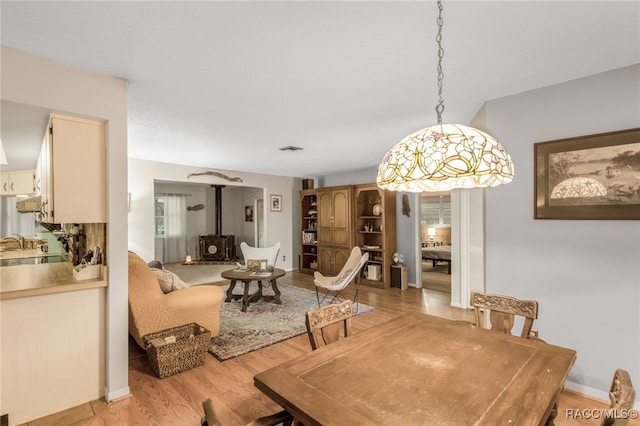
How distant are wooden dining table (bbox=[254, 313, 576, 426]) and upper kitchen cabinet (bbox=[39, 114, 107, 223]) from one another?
1.81 m

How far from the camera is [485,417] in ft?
3.20

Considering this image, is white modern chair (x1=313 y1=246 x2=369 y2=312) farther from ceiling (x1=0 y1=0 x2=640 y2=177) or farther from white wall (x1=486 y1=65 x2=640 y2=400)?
ceiling (x1=0 y1=0 x2=640 y2=177)

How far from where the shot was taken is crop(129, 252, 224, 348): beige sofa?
2727 millimetres

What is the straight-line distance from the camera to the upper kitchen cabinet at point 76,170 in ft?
6.68

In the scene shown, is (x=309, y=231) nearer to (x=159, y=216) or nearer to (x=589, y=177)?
(x=159, y=216)

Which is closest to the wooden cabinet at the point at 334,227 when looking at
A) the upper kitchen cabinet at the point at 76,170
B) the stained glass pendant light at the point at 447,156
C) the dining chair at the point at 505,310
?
the dining chair at the point at 505,310

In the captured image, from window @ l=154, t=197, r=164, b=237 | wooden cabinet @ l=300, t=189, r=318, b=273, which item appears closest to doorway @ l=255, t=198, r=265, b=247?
wooden cabinet @ l=300, t=189, r=318, b=273

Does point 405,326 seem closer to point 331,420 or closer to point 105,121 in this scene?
point 331,420

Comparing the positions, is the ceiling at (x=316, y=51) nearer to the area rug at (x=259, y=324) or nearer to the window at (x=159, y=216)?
the area rug at (x=259, y=324)

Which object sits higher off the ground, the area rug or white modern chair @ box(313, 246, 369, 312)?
white modern chair @ box(313, 246, 369, 312)

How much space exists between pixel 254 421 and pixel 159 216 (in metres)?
8.56

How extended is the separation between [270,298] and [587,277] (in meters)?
3.75

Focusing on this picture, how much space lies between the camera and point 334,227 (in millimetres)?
6309

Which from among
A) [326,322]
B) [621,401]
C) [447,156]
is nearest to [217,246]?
[326,322]
